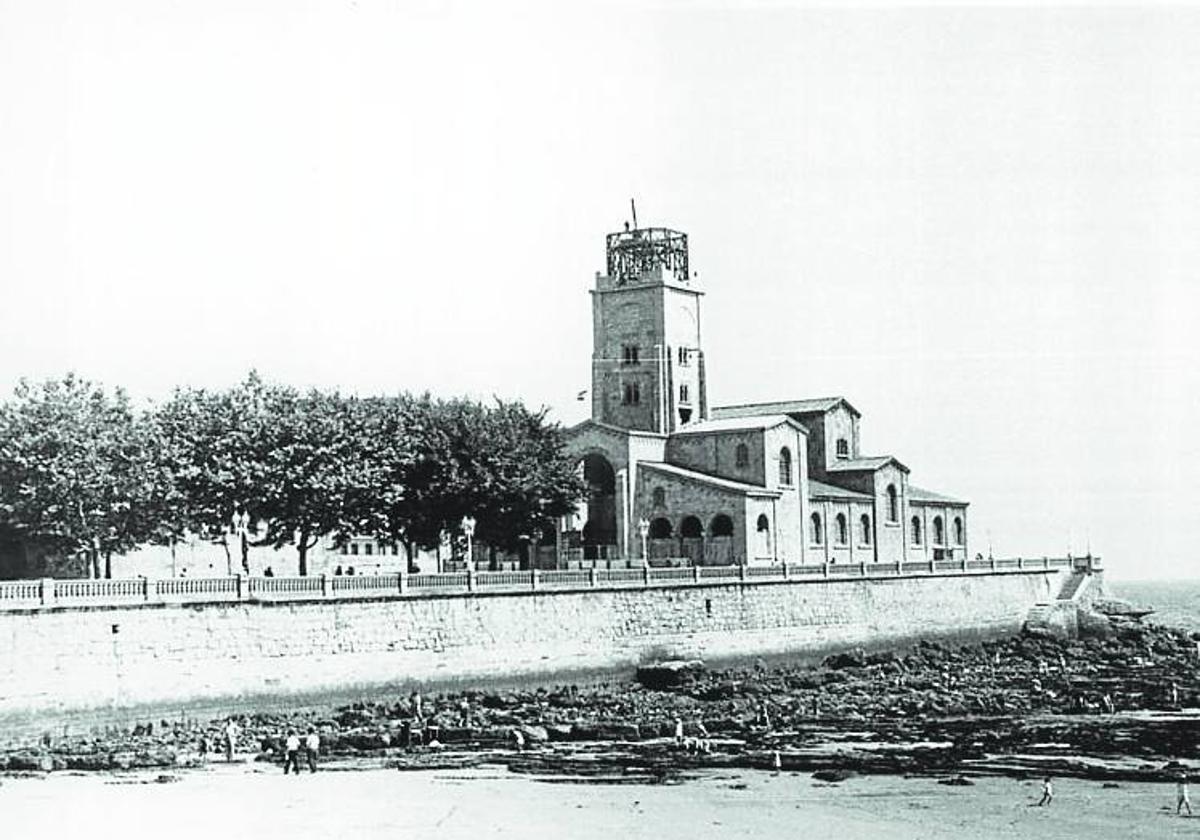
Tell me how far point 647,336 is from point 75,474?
4082 cm

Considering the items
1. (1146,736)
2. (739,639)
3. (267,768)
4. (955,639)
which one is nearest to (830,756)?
(1146,736)

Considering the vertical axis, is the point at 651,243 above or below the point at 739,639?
above

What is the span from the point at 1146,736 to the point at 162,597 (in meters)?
27.4

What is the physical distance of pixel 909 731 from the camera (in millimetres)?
46125

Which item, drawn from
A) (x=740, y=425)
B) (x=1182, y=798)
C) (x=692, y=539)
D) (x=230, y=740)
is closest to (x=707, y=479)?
(x=692, y=539)

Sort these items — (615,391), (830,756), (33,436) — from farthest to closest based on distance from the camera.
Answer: (615,391), (33,436), (830,756)

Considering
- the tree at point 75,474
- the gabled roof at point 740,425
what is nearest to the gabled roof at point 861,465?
the gabled roof at point 740,425

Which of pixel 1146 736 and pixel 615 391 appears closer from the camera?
pixel 1146 736

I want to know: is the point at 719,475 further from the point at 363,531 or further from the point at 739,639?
the point at 363,531

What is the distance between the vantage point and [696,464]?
8412 cm

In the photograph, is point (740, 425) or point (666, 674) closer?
point (666, 674)

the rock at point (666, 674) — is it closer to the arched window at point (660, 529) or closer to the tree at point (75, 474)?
the tree at point (75, 474)

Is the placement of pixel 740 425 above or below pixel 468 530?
above

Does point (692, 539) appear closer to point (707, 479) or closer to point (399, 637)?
point (707, 479)
